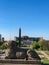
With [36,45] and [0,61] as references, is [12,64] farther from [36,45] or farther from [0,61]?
[36,45]

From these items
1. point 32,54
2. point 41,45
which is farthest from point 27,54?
point 41,45

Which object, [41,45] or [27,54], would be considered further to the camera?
[41,45]

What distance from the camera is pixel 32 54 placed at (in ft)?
38.8

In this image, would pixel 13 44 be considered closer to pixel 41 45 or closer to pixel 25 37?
pixel 41 45

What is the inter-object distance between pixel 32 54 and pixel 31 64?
2.45 feet

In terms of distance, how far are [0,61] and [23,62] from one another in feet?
4.31

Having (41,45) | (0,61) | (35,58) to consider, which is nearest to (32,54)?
(35,58)

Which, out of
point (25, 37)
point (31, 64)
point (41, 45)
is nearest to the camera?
point (31, 64)

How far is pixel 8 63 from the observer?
11.5 meters

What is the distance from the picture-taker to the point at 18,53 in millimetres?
11875

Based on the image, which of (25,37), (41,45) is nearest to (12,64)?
(41,45)

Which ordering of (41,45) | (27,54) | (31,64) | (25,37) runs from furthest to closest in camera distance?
1. (25,37)
2. (41,45)
3. (27,54)
4. (31,64)

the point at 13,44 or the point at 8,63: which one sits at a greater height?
the point at 13,44

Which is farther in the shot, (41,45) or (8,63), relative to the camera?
(41,45)
